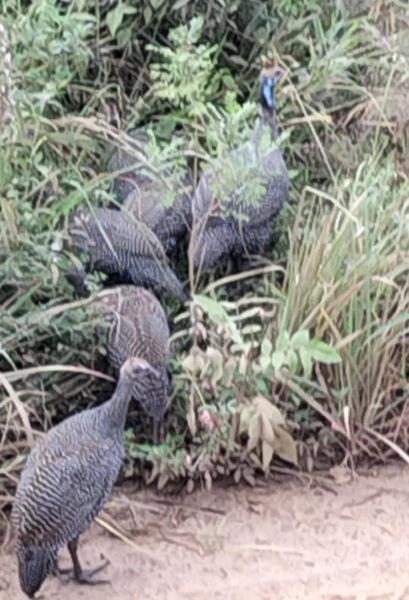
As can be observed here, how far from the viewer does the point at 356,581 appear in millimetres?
3770

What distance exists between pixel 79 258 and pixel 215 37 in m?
1.20

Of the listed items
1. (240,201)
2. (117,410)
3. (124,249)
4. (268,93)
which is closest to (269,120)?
(268,93)

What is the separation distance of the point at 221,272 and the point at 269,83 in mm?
618

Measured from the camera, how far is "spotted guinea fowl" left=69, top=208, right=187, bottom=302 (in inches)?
176

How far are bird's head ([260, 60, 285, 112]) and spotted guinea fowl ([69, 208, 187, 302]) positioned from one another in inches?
23.7

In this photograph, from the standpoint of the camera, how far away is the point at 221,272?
4699 millimetres

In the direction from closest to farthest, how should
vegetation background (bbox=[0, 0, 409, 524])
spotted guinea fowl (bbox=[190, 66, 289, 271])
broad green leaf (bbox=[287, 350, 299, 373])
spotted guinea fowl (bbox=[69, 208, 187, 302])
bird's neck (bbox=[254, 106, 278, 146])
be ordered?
broad green leaf (bbox=[287, 350, 299, 373]), vegetation background (bbox=[0, 0, 409, 524]), spotted guinea fowl (bbox=[190, 66, 289, 271]), spotted guinea fowl (bbox=[69, 208, 187, 302]), bird's neck (bbox=[254, 106, 278, 146])

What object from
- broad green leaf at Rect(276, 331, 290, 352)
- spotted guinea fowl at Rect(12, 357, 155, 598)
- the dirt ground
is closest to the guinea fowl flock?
spotted guinea fowl at Rect(12, 357, 155, 598)

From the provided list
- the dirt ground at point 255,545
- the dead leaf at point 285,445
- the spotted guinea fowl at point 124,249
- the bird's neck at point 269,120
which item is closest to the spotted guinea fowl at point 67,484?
the dirt ground at point 255,545

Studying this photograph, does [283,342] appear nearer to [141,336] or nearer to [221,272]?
[141,336]

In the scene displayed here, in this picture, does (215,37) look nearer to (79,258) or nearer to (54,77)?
(54,77)

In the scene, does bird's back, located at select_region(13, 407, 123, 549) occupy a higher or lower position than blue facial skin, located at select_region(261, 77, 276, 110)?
lower

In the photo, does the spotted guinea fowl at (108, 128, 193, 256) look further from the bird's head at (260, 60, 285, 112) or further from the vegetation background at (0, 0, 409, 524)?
the bird's head at (260, 60, 285, 112)

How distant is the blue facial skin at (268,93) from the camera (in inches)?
188
